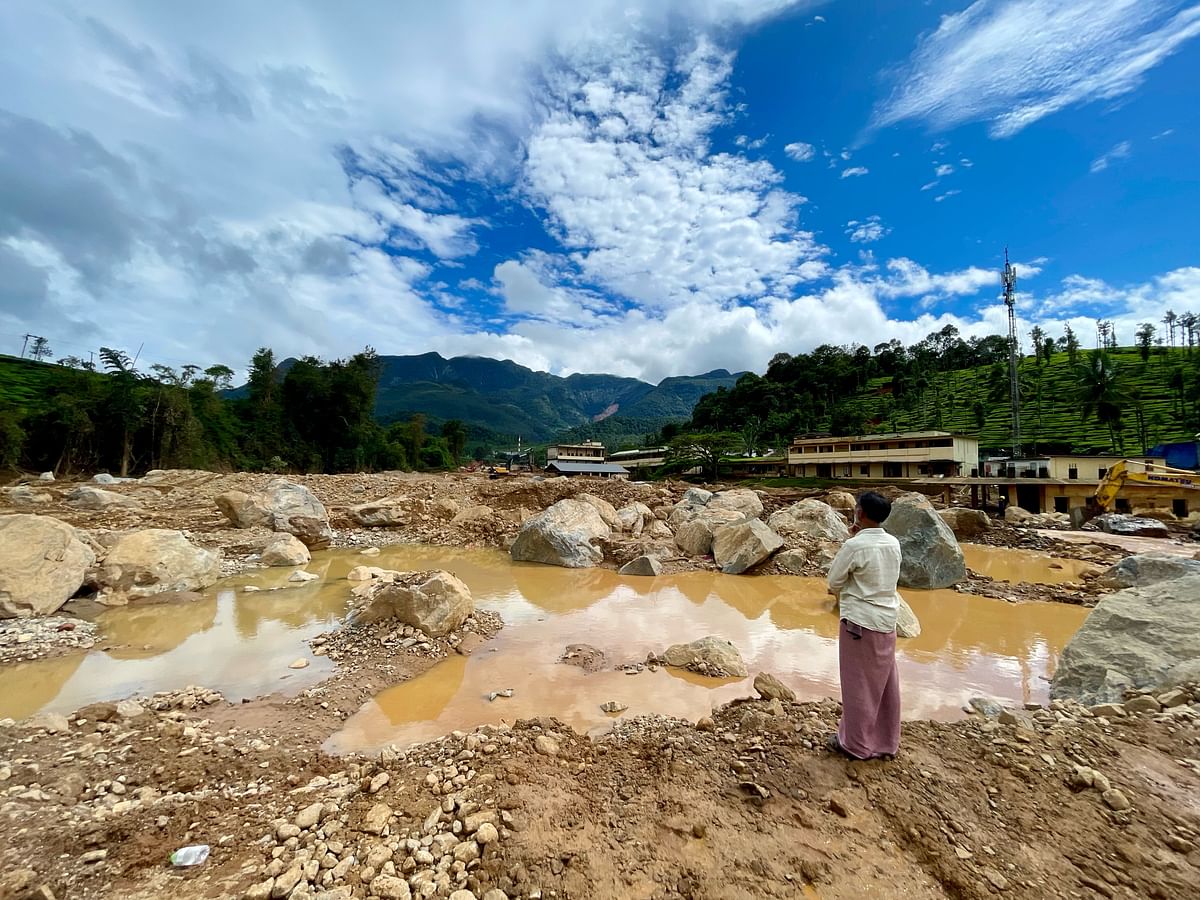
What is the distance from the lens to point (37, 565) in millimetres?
8523

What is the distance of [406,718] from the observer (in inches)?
216

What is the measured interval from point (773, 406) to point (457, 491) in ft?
200

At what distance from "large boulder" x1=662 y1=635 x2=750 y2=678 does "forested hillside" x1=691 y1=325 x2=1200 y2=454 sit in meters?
58.7

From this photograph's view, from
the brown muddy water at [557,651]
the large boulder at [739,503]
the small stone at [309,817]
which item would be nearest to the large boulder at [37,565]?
the brown muddy water at [557,651]

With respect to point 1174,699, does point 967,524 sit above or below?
below

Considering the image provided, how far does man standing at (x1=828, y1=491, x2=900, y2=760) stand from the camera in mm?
3668

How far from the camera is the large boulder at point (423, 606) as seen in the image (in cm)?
771

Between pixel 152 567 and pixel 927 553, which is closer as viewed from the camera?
pixel 152 567

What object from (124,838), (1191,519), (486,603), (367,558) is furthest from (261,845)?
(1191,519)

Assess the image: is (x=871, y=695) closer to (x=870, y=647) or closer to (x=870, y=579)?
(x=870, y=647)

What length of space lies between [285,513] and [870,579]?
17.5 meters

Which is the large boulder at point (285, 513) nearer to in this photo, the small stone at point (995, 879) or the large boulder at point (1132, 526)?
the small stone at point (995, 879)

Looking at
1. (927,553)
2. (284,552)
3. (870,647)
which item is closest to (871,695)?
(870,647)

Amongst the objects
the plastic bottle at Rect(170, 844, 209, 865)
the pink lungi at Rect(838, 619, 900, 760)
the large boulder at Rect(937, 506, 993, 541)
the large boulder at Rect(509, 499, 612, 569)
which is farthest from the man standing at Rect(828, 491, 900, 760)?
the large boulder at Rect(937, 506, 993, 541)
